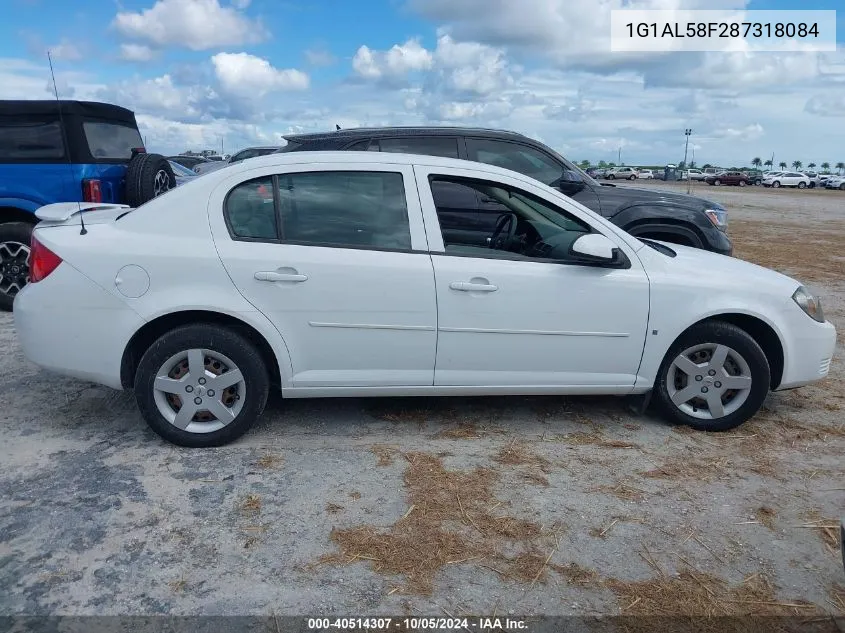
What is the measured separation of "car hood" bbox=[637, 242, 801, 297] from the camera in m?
4.29

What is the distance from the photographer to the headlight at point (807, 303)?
14.5 ft

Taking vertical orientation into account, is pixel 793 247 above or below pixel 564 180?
below

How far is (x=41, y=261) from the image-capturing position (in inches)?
157

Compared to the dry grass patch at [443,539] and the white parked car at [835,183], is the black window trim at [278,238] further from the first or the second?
the white parked car at [835,183]

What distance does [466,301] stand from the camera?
4.05 meters

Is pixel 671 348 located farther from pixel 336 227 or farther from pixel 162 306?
pixel 162 306

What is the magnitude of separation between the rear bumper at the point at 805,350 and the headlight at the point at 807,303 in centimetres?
4

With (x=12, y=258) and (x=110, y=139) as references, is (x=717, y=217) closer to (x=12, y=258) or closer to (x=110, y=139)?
(x=110, y=139)

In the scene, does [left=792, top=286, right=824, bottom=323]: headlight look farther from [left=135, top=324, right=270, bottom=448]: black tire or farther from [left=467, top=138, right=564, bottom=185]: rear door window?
[left=135, top=324, right=270, bottom=448]: black tire

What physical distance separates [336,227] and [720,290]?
2354mm

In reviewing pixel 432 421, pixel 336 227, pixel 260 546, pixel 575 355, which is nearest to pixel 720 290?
pixel 575 355

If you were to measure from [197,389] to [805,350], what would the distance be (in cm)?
371

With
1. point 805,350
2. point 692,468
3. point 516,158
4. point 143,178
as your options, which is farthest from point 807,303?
point 143,178

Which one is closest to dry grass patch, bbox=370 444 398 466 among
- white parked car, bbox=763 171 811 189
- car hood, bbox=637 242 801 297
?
car hood, bbox=637 242 801 297
